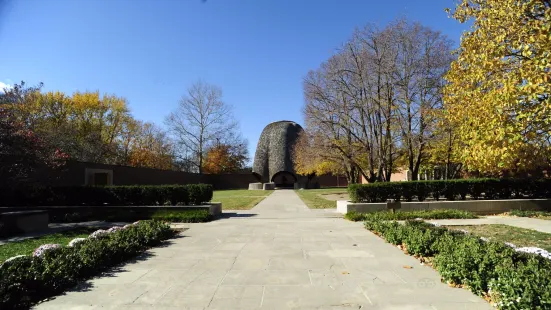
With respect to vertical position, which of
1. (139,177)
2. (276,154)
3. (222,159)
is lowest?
(139,177)

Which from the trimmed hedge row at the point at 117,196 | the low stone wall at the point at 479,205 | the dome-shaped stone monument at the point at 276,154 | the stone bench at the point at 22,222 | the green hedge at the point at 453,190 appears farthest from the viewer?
the dome-shaped stone monument at the point at 276,154

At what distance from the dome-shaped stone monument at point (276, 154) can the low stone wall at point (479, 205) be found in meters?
41.3

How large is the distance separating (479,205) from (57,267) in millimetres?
15182

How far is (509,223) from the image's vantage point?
11734 millimetres

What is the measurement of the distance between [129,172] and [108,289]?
944 inches

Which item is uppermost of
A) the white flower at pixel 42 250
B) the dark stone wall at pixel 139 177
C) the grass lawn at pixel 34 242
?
the dark stone wall at pixel 139 177

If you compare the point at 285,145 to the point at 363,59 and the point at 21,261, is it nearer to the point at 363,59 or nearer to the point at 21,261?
the point at 363,59

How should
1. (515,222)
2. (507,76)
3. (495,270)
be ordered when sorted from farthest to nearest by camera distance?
(515,222)
(507,76)
(495,270)

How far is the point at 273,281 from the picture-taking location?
5.28m

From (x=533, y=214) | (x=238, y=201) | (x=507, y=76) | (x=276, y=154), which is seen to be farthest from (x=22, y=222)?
(x=276, y=154)

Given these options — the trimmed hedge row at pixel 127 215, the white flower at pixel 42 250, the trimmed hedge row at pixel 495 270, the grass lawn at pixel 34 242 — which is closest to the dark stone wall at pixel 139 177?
the trimmed hedge row at pixel 127 215

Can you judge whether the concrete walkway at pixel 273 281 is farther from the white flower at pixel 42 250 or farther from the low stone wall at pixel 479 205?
the low stone wall at pixel 479 205

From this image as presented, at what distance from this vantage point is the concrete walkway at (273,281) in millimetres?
4355

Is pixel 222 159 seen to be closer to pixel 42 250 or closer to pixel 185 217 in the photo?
pixel 185 217
